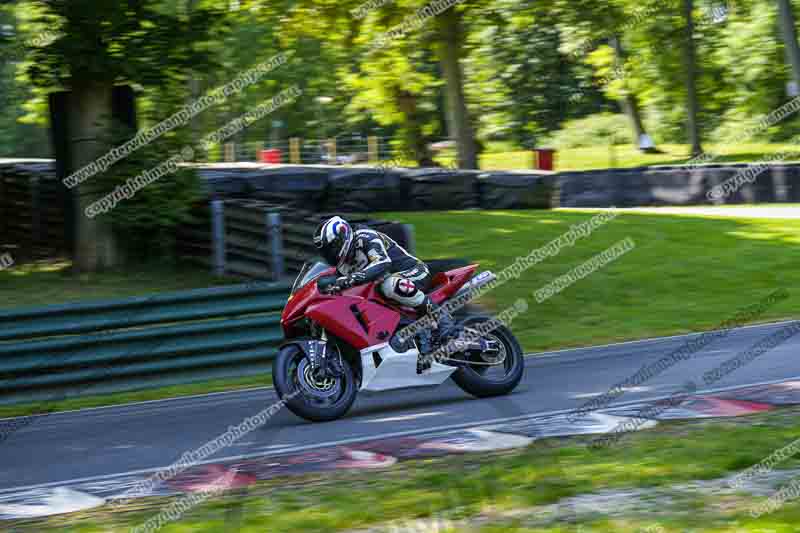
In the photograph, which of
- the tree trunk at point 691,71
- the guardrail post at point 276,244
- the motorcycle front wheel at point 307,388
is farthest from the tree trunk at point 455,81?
the motorcycle front wheel at point 307,388

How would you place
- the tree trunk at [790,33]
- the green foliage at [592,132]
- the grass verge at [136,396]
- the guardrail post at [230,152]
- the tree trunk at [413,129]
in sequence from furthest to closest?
the guardrail post at [230,152], the green foliage at [592,132], the tree trunk at [413,129], the tree trunk at [790,33], the grass verge at [136,396]

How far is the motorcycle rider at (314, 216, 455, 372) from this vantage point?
29.5 feet

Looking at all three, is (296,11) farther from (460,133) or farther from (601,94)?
(601,94)

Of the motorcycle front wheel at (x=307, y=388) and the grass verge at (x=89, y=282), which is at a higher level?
the grass verge at (x=89, y=282)

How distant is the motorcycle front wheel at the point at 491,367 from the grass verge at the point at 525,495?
2058mm

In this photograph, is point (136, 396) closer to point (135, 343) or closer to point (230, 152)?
point (135, 343)

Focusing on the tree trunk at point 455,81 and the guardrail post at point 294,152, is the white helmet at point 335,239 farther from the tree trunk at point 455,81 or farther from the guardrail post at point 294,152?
the guardrail post at point 294,152

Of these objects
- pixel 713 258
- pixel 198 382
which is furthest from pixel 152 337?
pixel 713 258

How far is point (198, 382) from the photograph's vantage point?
11789mm

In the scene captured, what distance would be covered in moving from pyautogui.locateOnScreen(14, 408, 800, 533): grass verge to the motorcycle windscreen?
6.64 ft

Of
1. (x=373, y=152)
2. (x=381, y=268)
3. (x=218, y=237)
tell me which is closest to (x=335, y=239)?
(x=381, y=268)

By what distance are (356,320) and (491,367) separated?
1423 millimetres

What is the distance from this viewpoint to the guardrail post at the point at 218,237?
51.1 ft

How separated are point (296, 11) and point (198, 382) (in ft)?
57.8
